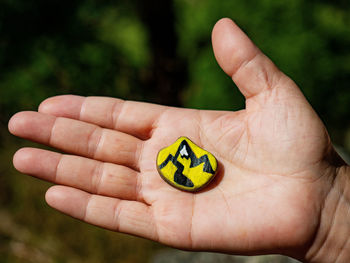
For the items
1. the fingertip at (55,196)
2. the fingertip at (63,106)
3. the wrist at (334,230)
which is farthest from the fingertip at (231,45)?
the fingertip at (55,196)

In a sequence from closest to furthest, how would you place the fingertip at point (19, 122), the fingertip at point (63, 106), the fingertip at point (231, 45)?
the fingertip at point (231, 45) < the fingertip at point (19, 122) < the fingertip at point (63, 106)

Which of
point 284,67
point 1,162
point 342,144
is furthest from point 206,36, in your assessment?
point 1,162

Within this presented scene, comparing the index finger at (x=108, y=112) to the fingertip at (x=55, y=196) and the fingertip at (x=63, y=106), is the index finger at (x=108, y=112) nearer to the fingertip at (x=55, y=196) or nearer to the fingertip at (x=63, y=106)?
the fingertip at (x=63, y=106)

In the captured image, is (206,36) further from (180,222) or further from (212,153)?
(180,222)

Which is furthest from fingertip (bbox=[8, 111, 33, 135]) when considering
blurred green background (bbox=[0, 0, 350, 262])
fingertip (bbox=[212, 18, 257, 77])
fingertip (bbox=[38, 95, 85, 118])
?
blurred green background (bbox=[0, 0, 350, 262])

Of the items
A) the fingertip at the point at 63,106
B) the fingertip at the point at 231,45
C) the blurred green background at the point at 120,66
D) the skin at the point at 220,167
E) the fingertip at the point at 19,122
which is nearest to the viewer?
the skin at the point at 220,167

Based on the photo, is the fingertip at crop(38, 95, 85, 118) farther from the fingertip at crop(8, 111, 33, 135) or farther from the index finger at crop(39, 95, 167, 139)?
the fingertip at crop(8, 111, 33, 135)

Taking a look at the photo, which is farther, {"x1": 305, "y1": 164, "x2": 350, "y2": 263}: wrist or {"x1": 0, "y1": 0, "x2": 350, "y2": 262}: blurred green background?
{"x1": 0, "y1": 0, "x2": 350, "y2": 262}: blurred green background
